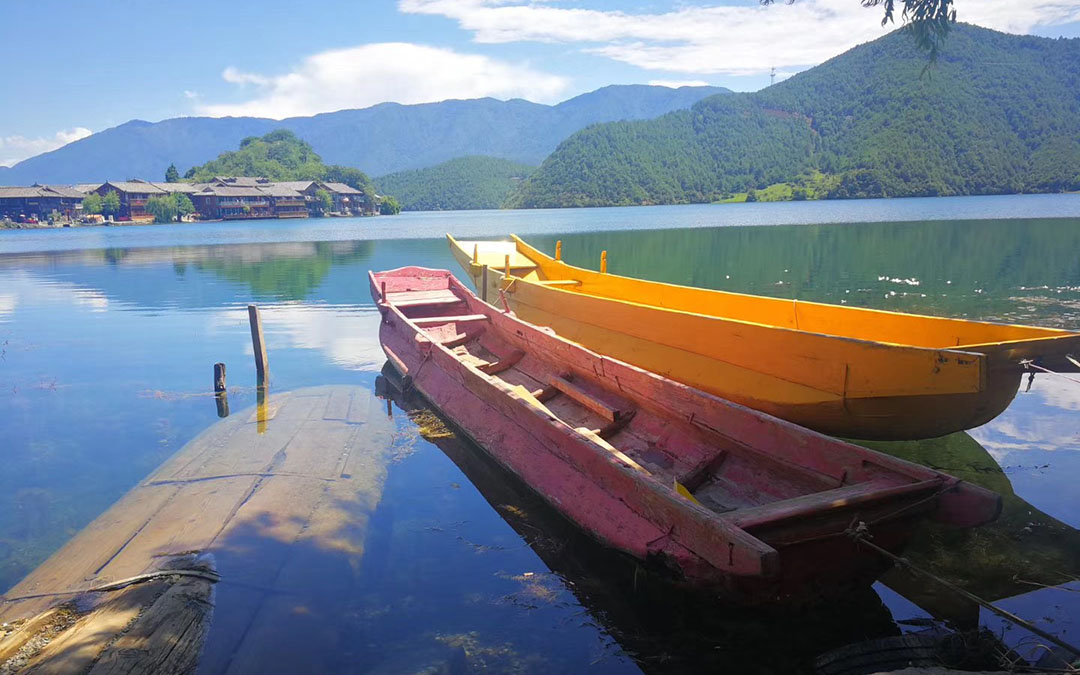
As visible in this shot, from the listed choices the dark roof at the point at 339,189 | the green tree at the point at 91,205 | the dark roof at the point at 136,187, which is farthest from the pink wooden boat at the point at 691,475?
the dark roof at the point at 339,189

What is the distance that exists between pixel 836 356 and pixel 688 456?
1657 mm

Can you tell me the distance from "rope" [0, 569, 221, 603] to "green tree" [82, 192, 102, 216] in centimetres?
8732

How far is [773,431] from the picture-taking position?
4.77 metres

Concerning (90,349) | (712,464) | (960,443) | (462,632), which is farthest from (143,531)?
(90,349)

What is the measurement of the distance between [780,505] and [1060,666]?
144cm

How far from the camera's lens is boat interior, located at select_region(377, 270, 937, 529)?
4057mm

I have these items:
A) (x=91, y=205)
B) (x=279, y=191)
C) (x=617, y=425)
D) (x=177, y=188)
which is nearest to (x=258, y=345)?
(x=617, y=425)

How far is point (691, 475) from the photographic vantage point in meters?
5.04

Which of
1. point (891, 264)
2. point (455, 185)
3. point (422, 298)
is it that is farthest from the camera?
point (455, 185)

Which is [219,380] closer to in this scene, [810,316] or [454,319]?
[454,319]

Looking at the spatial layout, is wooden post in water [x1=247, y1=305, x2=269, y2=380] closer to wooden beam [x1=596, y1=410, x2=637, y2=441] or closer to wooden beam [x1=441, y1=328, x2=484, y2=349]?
wooden beam [x1=441, y1=328, x2=484, y2=349]

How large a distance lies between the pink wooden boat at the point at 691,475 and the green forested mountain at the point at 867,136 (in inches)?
3737

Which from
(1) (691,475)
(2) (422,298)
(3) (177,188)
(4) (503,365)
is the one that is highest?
(3) (177,188)

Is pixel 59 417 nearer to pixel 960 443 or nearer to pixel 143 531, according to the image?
pixel 143 531
